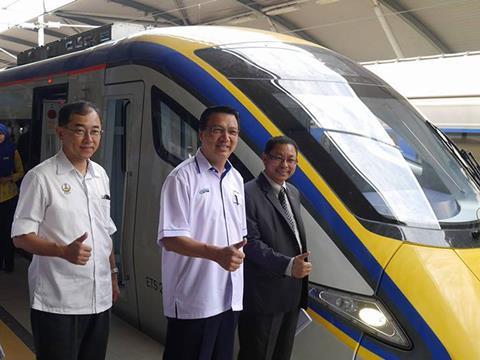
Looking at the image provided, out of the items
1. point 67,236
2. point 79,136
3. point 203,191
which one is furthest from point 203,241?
point 79,136

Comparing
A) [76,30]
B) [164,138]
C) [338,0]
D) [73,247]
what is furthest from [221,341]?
[76,30]

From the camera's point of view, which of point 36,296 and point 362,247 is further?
point 362,247

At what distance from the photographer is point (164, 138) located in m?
3.78

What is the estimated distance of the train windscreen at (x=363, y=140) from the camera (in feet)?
9.48

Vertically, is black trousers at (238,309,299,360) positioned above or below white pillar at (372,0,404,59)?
below

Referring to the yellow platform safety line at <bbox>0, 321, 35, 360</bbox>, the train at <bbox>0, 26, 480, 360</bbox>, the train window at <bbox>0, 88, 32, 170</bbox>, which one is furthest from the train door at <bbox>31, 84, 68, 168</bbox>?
the yellow platform safety line at <bbox>0, 321, 35, 360</bbox>

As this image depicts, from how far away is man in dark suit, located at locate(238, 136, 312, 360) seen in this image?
2594mm

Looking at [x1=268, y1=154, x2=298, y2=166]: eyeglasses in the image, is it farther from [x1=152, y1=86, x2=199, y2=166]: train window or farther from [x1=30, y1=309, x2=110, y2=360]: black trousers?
[x1=30, y1=309, x2=110, y2=360]: black trousers

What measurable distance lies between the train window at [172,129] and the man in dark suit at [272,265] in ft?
3.12

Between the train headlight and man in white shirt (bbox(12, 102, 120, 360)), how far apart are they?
43.4 inches

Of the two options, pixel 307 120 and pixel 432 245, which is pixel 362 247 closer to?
pixel 432 245

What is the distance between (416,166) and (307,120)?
0.69 meters

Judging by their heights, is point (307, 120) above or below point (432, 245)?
above

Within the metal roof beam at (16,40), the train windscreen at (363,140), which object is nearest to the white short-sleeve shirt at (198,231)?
the train windscreen at (363,140)
